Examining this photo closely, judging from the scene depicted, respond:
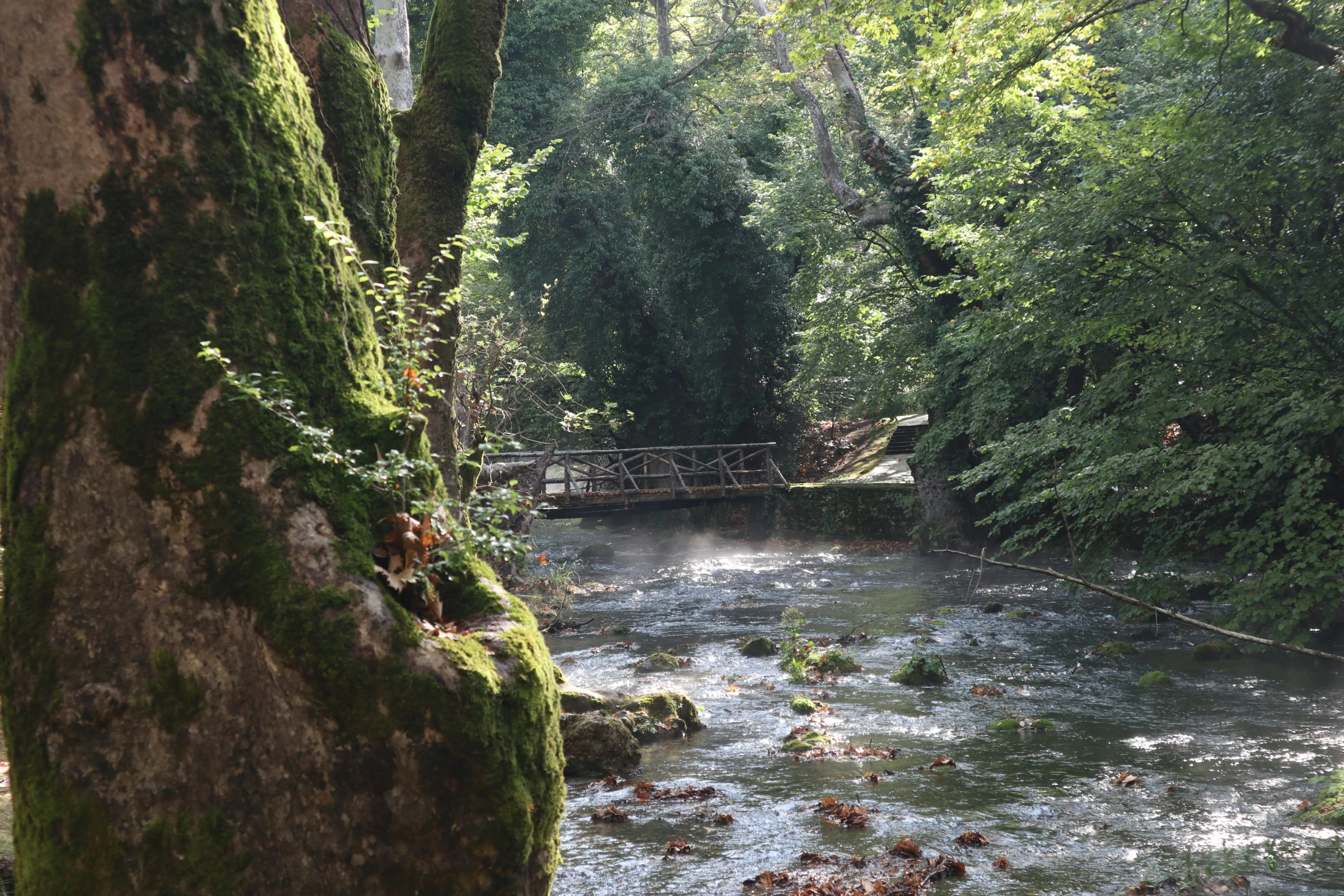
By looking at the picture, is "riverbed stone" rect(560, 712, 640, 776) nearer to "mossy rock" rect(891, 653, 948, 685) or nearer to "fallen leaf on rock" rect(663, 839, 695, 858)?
"fallen leaf on rock" rect(663, 839, 695, 858)

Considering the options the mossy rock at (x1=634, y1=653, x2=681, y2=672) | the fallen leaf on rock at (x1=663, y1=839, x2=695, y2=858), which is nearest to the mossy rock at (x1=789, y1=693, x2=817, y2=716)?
the mossy rock at (x1=634, y1=653, x2=681, y2=672)

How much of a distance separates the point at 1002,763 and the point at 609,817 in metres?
2.70

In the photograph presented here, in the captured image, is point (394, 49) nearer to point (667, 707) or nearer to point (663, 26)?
point (667, 707)

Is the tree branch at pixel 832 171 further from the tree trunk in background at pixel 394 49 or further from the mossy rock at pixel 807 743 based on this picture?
the mossy rock at pixel 807 743

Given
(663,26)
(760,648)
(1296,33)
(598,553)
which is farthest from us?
(663,26)

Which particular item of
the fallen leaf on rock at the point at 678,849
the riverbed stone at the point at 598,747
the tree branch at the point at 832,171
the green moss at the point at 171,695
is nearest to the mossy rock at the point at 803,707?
the riverbed stone at the point at 598,747

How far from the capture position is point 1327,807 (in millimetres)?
5293

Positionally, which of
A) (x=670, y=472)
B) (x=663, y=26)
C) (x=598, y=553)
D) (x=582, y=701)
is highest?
(x=663, y=26)

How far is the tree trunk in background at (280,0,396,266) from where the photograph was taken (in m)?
4.11

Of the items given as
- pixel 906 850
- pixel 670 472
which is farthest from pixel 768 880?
pixel 670 472

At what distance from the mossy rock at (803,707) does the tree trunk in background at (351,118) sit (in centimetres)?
548

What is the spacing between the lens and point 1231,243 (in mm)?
9320

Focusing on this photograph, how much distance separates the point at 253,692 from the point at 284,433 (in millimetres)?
668

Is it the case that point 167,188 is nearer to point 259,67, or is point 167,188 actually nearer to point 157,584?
point 259,67
